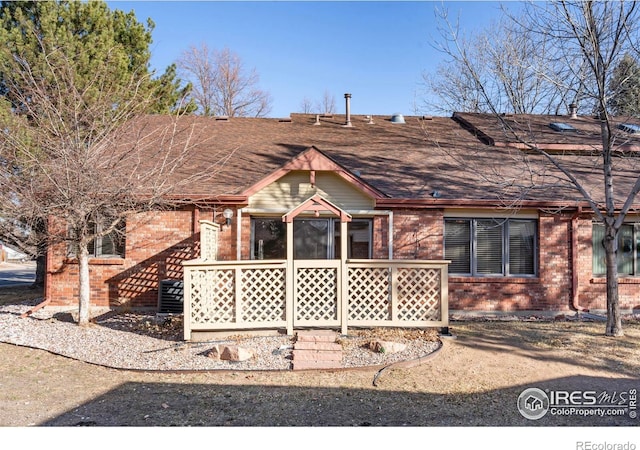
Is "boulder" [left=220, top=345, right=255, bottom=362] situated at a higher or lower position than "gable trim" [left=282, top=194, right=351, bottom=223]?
lower

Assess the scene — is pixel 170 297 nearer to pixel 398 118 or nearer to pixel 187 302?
pixel 187 302

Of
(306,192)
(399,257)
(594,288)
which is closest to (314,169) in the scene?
(306,192)

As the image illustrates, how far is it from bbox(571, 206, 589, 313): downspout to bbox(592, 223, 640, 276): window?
624 mm

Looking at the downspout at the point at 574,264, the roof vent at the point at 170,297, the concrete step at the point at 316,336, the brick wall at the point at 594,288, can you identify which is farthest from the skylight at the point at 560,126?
the roof vent at the point at 170,297

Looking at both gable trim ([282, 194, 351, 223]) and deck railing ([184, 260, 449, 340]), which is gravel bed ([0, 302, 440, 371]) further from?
gable trim ([282, 194, 351, 223])

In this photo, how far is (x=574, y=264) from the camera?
35.9 feet

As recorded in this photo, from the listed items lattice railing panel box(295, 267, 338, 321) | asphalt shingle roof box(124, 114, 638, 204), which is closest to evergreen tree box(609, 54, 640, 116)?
asphalt shingle roof box(124, 114, 638, 204)

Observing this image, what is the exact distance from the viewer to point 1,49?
11688 millimetres

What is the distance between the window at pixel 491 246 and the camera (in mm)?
11047

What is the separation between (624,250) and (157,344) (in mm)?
11301

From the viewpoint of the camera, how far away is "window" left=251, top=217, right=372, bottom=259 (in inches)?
435
